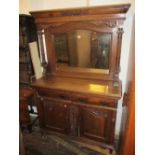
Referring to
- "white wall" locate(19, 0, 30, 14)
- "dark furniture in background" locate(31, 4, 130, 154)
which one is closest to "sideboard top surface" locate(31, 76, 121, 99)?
"dark furniture in background" locate(31, 4, 130, 154)

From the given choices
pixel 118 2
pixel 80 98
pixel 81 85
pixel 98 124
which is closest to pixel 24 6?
pixel 118 2

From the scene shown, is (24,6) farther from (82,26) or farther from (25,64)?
(82,26)

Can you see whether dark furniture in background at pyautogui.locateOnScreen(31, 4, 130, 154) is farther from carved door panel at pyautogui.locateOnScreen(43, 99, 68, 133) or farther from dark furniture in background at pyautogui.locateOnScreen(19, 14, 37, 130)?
dark furniture in background at pyautogui.locateOnScreen(19, 14, 37, 130)

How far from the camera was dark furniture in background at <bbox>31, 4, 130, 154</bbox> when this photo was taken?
1.65 m

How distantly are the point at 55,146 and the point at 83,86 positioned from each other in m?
0.95

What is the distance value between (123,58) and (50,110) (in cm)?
116

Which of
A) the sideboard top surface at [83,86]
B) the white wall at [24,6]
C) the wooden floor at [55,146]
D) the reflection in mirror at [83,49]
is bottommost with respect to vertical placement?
the wooden floor at [55,146]

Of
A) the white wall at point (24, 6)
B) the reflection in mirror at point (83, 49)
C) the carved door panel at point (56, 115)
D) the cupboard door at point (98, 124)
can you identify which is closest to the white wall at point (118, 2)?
the white wall at point (24, 6)

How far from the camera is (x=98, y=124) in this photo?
1763mm

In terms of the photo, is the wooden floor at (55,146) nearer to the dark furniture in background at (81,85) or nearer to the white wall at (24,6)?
the dark furniture in background at (81,85)

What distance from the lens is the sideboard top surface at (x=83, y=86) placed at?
1610 mm
